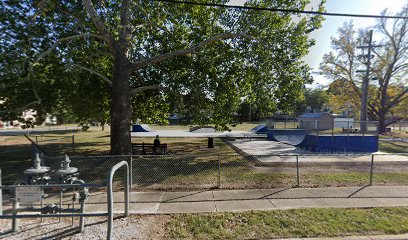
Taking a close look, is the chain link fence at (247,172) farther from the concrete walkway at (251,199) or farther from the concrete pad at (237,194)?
the concrete walkway at (251,199)

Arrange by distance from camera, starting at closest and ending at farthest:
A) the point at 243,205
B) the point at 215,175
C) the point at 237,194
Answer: the point at 243,205 < the point at 237,194 < the point at 215,175

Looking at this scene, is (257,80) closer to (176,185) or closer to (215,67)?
(215,67)

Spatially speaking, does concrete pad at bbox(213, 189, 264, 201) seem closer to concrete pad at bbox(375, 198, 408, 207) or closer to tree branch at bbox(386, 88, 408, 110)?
concrete pad at bbox(375, 198, 408, 207)

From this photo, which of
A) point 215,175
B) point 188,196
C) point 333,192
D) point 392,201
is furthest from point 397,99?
point 188,196

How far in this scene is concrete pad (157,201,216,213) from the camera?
5391mm

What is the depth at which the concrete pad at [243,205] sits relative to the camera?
5.43 meters

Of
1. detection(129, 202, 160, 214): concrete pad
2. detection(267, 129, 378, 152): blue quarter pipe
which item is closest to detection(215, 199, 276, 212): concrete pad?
detection(129, 202, 160, 214): concrete pad

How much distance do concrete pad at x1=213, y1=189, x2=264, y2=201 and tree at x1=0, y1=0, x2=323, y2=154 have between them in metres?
6.16

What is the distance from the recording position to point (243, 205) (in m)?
5.68

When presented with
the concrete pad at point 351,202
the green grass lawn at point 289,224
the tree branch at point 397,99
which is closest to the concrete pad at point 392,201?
the concrete pad at point 351,202

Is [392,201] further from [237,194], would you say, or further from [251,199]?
[237,194]

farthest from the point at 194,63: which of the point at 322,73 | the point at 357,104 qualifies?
the point at 357,104

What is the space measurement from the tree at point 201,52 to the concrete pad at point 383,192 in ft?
21.4

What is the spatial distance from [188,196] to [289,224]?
2787mm
